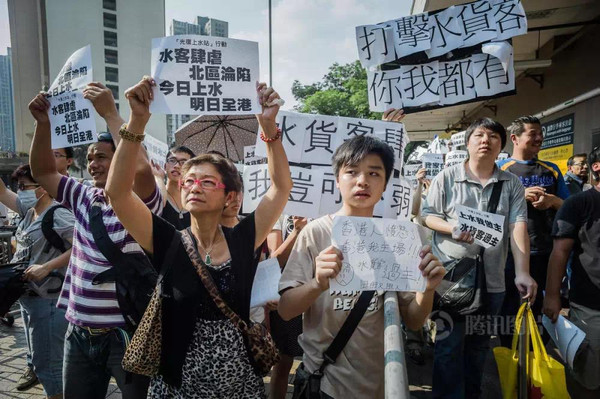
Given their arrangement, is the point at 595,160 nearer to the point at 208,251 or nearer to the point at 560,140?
the point at 208,251

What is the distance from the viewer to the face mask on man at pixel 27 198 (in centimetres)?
384

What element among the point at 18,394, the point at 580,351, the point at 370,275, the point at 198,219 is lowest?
the point at 18,394

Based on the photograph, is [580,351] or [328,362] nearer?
[328,362]

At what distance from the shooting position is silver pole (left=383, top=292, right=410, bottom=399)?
0.96 m

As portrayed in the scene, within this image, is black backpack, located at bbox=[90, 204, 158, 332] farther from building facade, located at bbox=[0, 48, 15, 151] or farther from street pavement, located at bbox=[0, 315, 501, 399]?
building facade, located at bbox=[0, 48, 15, 151]

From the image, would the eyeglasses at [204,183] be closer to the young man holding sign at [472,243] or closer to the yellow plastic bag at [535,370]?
the young man holding sign at [472,243]

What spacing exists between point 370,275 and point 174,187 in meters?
2.71

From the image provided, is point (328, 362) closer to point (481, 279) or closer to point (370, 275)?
point (370, 275)

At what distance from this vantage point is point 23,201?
3.86 m

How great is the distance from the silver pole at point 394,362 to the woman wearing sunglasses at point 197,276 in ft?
2.50

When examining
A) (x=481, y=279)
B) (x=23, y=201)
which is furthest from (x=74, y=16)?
(x=481, y=279)

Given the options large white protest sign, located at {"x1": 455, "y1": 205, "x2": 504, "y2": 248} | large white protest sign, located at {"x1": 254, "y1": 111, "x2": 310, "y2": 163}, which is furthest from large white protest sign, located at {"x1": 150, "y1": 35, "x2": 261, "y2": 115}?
large white protest sign, located at {"x1": 455, "y1": 205, "x2": 504, "y2": 248}

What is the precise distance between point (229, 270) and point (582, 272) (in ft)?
8.30

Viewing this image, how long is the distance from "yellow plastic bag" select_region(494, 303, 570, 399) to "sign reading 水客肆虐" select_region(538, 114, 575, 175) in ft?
24.7
